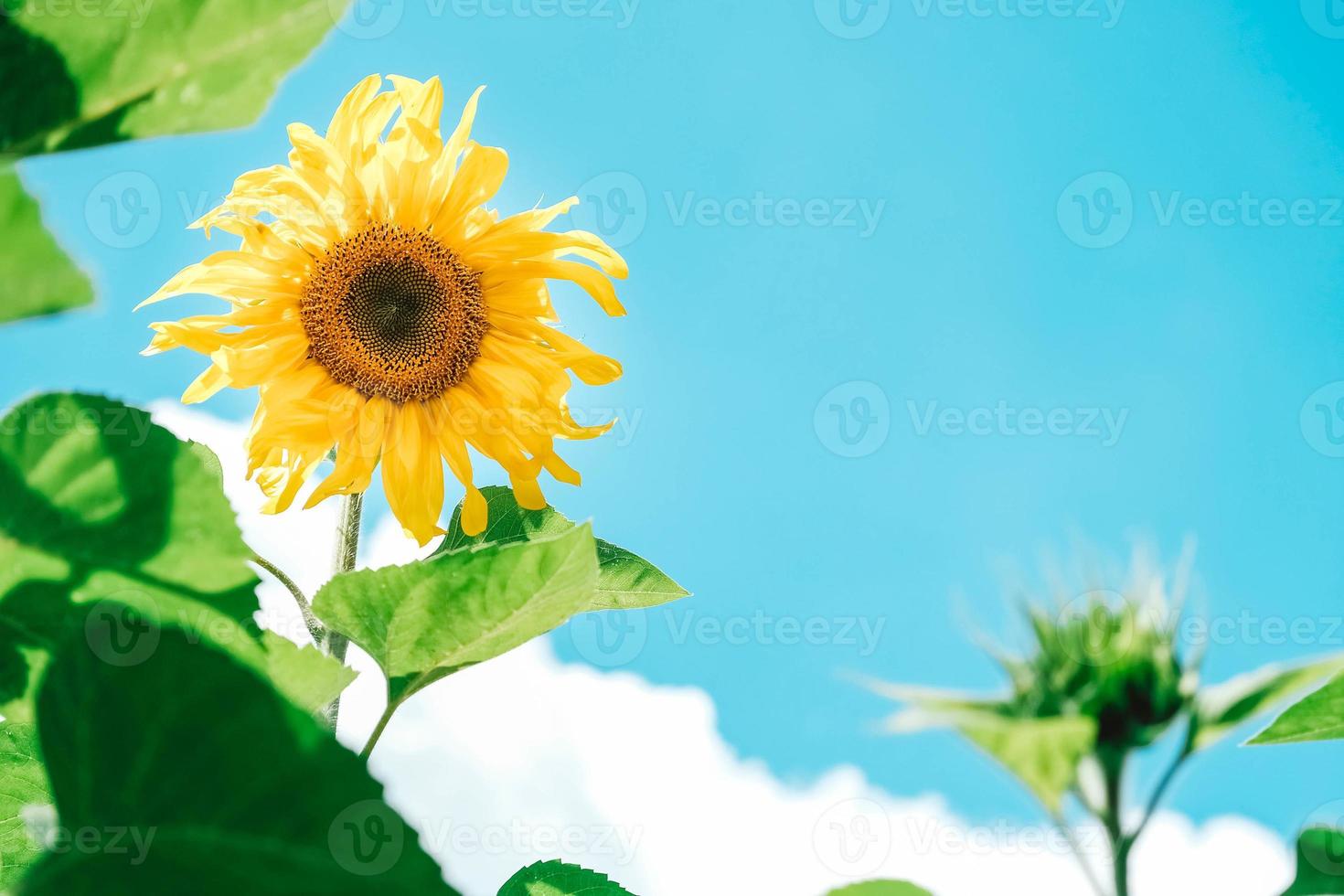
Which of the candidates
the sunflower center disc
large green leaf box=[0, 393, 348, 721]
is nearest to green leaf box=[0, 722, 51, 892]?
large green leaf box=[0, 393, 348, 721]

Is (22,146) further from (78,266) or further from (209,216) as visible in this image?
(209,216)

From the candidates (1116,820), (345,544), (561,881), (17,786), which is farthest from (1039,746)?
(345,544)

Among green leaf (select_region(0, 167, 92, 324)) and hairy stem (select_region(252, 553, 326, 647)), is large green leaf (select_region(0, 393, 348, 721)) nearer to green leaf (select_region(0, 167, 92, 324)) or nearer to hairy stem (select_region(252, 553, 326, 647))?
green leaf (select_region(0, 167, 92, 324))

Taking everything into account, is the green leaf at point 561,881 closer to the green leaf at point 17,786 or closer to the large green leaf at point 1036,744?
the green leaf at point 17,786

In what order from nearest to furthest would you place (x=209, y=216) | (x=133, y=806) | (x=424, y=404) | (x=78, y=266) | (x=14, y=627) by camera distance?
(x=78, y=266), (x=133, y=806), (x=14, y=627), (x=209, y=216), (x=424, y=404)

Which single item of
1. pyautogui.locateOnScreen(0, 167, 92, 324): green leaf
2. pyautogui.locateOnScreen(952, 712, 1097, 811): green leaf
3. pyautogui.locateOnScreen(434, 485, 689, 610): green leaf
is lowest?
pyautogui.locateOnScreen(952, 712, 1097, 811): green leaf

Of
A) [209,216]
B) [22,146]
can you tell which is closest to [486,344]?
[209,216]
